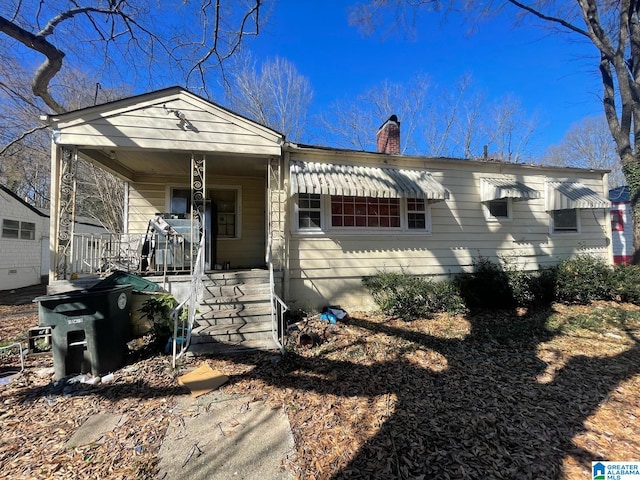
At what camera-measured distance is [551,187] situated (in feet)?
29.3

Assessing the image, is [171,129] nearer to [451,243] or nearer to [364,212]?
[364,212]

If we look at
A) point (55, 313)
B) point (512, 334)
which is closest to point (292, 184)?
point (55, 313)

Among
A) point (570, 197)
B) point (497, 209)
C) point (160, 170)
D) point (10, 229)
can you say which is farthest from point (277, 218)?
point (10, 229)

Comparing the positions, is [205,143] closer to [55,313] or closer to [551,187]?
[55,313]

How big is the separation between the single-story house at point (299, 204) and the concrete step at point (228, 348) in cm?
101

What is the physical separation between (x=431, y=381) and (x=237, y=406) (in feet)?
8.40

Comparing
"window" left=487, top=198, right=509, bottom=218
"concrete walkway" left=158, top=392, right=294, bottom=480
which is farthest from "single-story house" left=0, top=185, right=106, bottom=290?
"window" left=487, top=198, right=509, bottom=218

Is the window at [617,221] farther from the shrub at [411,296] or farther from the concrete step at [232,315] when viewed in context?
the concrete step at [232,315]

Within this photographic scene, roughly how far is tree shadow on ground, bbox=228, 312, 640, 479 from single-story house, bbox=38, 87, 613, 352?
2390 mm

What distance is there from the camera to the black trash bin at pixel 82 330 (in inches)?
161

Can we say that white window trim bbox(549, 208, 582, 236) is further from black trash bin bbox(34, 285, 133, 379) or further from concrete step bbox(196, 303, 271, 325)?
black trash bin bbox(34, 285, 133, 379)

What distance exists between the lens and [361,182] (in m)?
6.98

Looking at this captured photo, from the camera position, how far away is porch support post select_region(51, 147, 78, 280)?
584 centimetres

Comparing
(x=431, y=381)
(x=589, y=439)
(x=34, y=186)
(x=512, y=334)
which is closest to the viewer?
(x=589, y=439)
